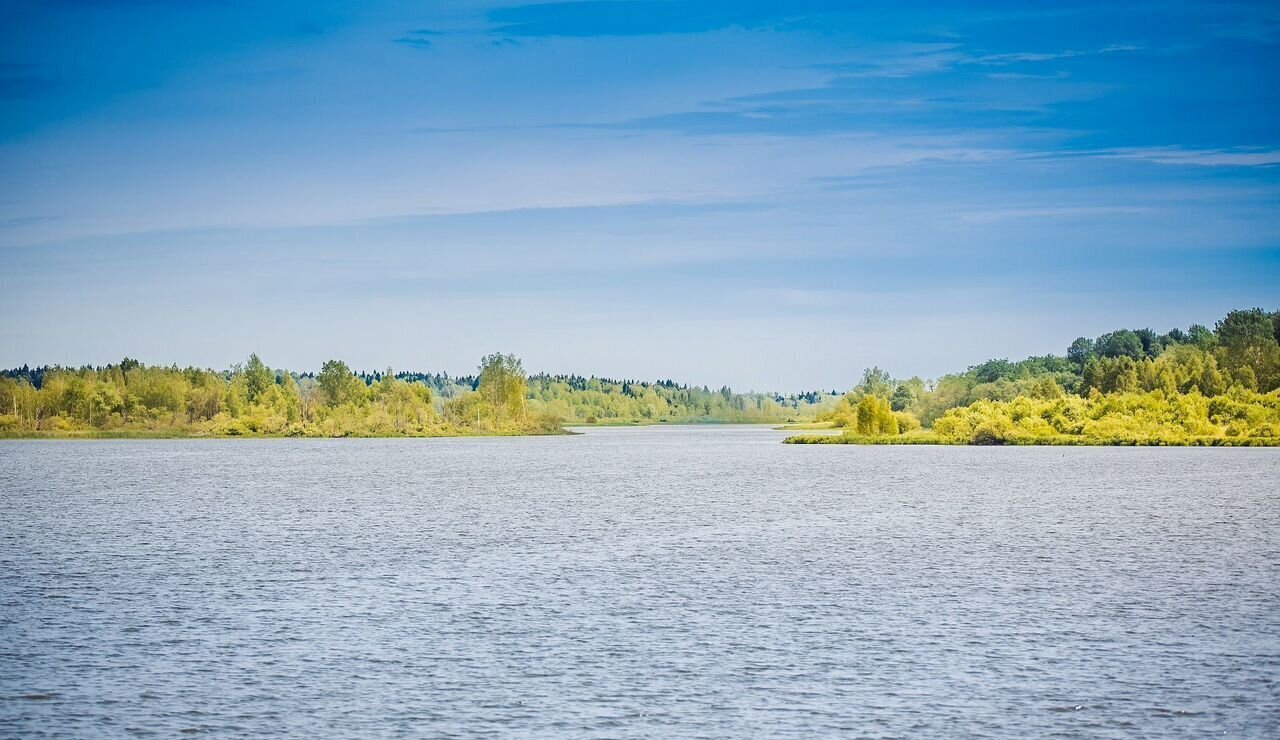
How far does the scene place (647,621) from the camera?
25.0 meters

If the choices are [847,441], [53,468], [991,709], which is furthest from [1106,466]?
Answer: [53,468]

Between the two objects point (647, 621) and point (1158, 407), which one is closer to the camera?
point (647, 621)

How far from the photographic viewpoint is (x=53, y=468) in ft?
366

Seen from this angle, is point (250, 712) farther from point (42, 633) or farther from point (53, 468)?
point (53, 468)

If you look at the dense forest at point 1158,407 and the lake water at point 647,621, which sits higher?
the dense forest at point 1158,407

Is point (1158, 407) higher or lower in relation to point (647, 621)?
higher

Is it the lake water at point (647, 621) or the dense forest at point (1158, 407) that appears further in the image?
the dense forest at point (1158, 407)

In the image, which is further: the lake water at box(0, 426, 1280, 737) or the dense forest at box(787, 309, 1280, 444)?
the dense forest at box(787, 309, 1280, 444)

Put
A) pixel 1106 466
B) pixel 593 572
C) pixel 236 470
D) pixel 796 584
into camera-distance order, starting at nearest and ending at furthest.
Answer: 1. pixel 796 584
2. pixel 593 572
3. pixel 1106 466
4. pixel 236 470

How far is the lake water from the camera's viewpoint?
17.3 meters

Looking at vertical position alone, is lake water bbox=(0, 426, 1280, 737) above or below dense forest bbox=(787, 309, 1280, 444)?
below

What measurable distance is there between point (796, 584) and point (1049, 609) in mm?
6590

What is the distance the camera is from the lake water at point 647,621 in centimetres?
1734

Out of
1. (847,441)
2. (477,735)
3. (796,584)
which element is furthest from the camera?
(847,441)
